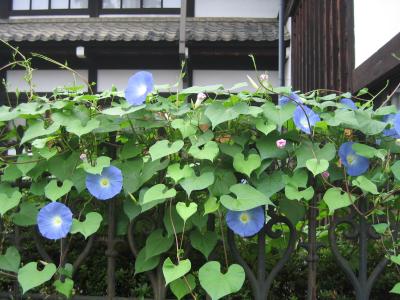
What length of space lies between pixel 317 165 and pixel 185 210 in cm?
32

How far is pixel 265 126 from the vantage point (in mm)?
1262

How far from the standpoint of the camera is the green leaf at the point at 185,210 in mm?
1181

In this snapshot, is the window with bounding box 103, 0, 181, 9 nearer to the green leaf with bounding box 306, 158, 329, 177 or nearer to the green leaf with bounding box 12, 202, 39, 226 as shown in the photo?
the green leaf with bounding box 12, 202, 39, 226

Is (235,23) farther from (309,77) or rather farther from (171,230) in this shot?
(171,230)

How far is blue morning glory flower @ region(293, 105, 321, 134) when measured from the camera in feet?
4.19

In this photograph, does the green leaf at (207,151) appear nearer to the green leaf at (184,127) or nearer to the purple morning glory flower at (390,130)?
the green leaf at (184,127)

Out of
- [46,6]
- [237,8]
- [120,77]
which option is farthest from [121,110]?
[46,6]

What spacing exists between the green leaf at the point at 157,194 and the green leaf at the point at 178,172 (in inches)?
1.2

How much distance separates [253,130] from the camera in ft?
4.39

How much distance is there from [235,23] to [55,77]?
2403 millimetres

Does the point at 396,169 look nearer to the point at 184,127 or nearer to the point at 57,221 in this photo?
the point at 184,127

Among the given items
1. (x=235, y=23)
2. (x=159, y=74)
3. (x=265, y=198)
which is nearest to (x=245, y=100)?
(x=265, y=198)

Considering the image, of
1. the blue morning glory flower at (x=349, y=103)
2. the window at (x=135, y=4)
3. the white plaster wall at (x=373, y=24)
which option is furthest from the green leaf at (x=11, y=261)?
the window at (x=135, y=4)

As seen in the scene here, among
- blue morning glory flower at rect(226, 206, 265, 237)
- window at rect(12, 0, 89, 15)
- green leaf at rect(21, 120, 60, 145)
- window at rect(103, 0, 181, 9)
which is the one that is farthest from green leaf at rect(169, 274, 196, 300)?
window at rect(12, 0, 89, 15)
